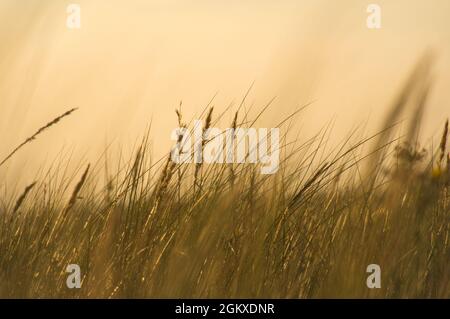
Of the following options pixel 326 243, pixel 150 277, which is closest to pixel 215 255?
pixel 150 277

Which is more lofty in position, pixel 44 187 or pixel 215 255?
pixel 44 187

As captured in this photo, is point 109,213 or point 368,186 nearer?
point 109,213

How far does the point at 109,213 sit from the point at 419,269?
100cm

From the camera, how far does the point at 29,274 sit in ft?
9.65

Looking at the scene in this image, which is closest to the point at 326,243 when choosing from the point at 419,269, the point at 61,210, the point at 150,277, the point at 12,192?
the point at 419,269

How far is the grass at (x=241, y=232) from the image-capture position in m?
2.83

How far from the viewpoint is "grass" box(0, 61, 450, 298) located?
9.27ft

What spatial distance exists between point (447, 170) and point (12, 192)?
1512 millimetres

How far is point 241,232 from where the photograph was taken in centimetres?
304

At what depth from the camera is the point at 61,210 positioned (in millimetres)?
3197
